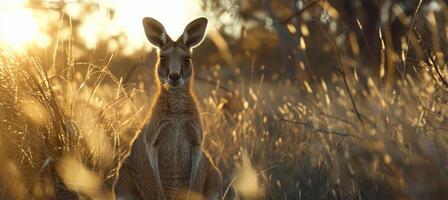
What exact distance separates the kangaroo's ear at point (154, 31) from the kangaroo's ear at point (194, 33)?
0.10m

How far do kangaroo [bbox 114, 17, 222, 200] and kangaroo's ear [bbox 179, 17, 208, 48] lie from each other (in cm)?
10

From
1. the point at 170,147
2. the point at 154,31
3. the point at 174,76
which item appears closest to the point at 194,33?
the point at 154,31

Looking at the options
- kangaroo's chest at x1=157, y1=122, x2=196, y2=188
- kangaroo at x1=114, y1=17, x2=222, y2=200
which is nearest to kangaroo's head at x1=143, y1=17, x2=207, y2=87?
kangaroo at x1=114, y1=17, x2=222, y2=200

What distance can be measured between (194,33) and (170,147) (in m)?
0.71

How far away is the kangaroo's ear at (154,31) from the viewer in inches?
181

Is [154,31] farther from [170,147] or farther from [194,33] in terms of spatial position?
[170,147]

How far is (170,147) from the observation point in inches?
175

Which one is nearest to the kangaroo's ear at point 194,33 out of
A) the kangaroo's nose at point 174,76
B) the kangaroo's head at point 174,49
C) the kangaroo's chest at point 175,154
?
the kangaroo's head at point 174,49

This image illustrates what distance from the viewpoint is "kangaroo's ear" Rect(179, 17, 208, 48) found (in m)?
4.63

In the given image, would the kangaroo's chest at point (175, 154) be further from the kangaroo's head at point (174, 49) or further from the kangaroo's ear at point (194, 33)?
the kangaroo's ear at point (194, 33)

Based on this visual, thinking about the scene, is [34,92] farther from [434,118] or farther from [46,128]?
[434,118]

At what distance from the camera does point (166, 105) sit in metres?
4.45

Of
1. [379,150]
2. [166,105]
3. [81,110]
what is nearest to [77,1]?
[81,110]

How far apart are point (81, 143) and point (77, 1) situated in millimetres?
1142
